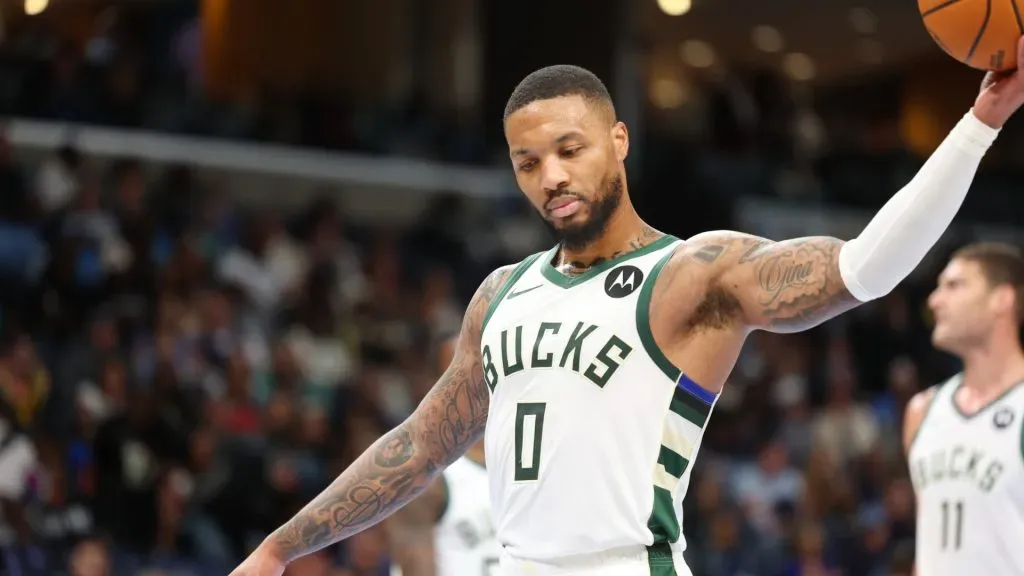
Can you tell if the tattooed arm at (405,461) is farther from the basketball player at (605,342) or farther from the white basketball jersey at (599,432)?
the white basketball jersey at (599,432)

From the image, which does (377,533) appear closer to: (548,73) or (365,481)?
(365,481)

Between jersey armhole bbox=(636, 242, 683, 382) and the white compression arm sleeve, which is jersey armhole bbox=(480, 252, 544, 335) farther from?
the white compression arm sleeve

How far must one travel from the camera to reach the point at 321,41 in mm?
18469

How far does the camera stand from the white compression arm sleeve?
333 centimetres

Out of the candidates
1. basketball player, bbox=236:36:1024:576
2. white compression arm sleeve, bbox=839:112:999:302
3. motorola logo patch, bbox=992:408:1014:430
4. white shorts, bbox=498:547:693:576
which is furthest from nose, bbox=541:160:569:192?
motorola logo patch, bbox=992:408:1014:430

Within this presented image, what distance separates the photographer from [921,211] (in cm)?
334

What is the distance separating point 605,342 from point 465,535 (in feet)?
7.99

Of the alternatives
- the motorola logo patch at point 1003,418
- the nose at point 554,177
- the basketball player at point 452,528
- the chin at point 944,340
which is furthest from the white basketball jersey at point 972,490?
the nose at point 554,177

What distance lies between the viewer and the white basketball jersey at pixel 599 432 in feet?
12.5

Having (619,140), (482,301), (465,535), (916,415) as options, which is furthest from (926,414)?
(619,140)

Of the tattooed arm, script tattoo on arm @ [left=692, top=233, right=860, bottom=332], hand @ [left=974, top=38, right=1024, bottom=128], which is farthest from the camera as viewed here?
the tattooed arm

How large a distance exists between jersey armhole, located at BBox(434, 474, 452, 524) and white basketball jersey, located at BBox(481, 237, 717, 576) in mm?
2127

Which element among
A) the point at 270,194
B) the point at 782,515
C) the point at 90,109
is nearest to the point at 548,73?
the point at 782,515

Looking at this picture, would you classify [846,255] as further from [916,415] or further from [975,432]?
[916,415]
